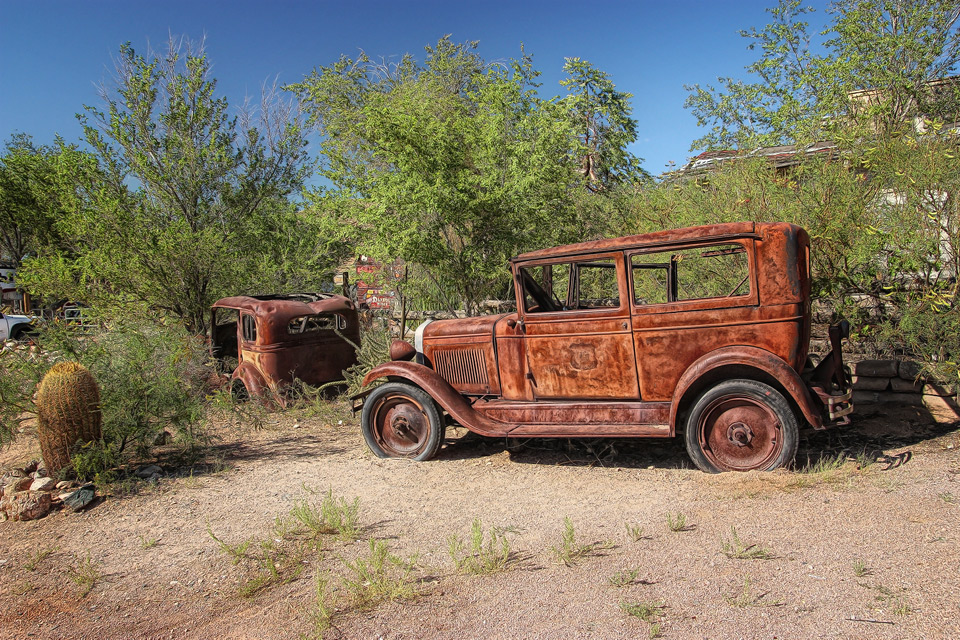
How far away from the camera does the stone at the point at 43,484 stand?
16.4 feet

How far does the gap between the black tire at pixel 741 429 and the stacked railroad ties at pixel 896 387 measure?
6.63 feet

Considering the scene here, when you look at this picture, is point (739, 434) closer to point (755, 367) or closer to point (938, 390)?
point (755, 367)

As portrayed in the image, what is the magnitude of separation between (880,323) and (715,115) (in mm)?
11968

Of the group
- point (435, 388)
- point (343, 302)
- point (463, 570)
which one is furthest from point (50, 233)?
point (463, 570)

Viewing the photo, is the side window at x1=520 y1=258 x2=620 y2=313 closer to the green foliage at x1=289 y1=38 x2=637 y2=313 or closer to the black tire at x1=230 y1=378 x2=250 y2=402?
the green foliage at x1=289 y1=38 x2=637 y2=313

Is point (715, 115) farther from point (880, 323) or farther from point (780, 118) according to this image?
point (880, 323)

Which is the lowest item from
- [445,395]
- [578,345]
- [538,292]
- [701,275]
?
[445,395]

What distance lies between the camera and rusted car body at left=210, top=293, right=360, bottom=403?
8117 millimetres

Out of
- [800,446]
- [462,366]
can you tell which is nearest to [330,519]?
[462,366]

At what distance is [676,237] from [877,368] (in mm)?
2789

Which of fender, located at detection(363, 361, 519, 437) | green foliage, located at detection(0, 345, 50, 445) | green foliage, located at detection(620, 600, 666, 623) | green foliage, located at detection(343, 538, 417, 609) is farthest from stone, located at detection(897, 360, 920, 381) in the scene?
green foliage, located at detection(0, 345, 50, 445)

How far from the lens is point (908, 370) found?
19.3 feet

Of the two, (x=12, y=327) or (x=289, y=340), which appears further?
(x=12, y=327)

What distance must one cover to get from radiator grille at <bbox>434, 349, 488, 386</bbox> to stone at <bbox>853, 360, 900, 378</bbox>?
370 cm
